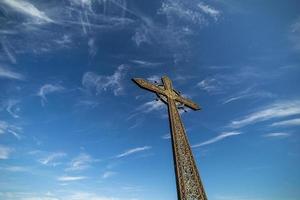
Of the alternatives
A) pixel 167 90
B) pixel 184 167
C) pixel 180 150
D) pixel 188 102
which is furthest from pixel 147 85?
pixel 184 167

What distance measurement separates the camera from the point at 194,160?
463 inches

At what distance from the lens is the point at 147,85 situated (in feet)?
43.4

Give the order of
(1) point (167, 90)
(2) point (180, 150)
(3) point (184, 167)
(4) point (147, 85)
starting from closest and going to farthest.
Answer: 1. (3) point (184, 167)
2. (2) point (180, 150)
3. (4) point (147, 85)
4. (1) point (167, 90)

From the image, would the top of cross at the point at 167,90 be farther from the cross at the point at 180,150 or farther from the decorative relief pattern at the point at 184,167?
the decorative relief pattern at the point at 184,167

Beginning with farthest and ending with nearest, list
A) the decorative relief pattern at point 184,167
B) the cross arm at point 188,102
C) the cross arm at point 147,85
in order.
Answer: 1. the cross arm at point 188,102
2. the cross arm at point 147,85
3. the decorative relief pattern at point 184,167

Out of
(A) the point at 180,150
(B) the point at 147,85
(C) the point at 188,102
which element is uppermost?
(C) the point at 188,102

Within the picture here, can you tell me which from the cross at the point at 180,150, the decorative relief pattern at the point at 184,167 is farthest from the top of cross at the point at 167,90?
the decorative relief pattern at the point at 184,167

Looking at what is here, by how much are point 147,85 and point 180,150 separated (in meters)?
3.61

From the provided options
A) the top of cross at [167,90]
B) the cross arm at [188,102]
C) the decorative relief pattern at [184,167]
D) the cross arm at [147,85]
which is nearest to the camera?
the decorative relief pattern at [184,167]

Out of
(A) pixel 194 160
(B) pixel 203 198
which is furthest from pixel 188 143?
(B) pixel 203 198

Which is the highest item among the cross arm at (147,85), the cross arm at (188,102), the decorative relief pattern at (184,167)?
the cross arm at (188,102)

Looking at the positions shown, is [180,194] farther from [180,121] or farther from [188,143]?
[180,121]

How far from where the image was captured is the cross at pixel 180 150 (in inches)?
417

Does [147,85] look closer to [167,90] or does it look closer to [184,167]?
[167,90]
